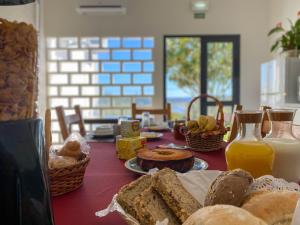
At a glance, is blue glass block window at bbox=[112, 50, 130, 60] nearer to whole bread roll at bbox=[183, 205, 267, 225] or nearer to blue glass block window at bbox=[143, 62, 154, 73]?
blue glass block window at bbox=[143, 62, 154, 73]

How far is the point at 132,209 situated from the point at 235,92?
453 cm

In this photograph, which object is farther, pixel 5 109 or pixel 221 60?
pixel 221 60

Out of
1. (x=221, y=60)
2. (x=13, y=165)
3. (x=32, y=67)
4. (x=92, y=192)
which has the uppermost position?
(x=221, y=60)

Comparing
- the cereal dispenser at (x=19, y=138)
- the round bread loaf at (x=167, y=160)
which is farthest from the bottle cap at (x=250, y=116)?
the cereal dispenser at (x=19, y=138)

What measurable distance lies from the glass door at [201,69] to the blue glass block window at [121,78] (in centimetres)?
57

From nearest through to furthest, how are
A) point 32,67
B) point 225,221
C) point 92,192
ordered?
1. point 225,221
2. point 32,67
3. point 92,192

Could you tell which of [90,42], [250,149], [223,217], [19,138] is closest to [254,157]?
[250,149]

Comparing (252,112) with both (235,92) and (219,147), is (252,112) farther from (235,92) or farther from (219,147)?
(235,92)

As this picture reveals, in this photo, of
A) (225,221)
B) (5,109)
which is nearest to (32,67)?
(5,109)

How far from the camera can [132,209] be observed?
0.59 meters

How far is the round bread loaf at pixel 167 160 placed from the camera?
0.97 metres

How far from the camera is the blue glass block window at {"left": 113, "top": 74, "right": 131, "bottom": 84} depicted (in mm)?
4848

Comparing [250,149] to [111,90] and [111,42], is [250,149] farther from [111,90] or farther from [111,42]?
[111,42]

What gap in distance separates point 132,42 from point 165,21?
574mm
